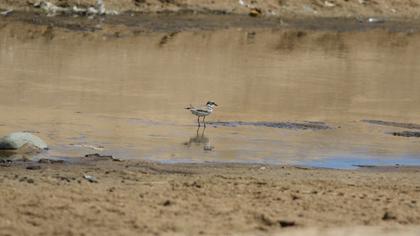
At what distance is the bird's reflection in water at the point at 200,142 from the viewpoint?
1305cm

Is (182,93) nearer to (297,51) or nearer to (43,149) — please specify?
(43,149)

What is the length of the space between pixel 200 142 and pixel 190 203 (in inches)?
184

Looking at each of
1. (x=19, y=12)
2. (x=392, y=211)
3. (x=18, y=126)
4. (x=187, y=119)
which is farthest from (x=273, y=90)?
(x=19, y=12)

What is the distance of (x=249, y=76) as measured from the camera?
19844 millimetres

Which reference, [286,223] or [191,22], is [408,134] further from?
[191,22]

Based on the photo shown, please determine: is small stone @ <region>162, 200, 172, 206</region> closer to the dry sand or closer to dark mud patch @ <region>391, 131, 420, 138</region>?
the dry sand

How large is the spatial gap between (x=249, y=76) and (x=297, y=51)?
16.7ft

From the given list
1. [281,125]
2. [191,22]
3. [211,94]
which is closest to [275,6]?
[191,22]

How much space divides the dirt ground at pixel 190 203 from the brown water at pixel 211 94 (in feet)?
5.85

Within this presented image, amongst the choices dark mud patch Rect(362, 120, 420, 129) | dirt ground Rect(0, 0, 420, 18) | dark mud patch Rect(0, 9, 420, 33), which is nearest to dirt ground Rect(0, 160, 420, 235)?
dark mud patch Rect(362, 120, 420, 129)

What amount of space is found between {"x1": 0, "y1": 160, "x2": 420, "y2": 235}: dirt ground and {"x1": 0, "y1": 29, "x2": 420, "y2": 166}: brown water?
1.78 m

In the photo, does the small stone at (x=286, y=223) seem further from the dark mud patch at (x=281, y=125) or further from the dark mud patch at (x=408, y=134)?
the dark mud patch at (x=408, y=134)

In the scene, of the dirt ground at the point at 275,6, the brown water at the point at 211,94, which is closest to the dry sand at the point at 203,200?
the brown water at the point at 211,94

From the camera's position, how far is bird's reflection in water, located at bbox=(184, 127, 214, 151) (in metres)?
13.1
